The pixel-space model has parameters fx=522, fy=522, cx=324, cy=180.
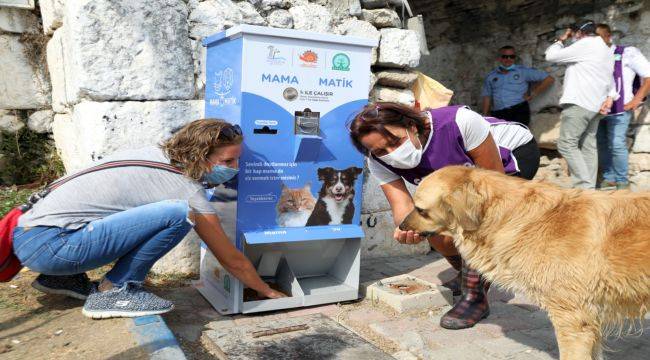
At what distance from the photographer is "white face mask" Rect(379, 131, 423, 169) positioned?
10.2ft

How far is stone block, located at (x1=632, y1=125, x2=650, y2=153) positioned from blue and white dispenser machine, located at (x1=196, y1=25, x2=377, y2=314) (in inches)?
192

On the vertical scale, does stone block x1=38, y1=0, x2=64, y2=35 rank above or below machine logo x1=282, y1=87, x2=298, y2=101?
above

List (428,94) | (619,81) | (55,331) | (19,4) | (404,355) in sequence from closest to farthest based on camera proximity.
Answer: (55,331) → (404,355) → (19,4) → (428,94) → (619,81)

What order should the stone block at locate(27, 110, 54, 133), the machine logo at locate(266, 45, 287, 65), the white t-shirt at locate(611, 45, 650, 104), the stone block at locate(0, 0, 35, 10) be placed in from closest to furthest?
the machine logo at locate(266, 45, 287, 65) → the stone block at locate(0, 0, 35, 10) → the stone block at locate(27, 110, 54, 133) → the white t-shirt at locate(611, 45, 650, 104)

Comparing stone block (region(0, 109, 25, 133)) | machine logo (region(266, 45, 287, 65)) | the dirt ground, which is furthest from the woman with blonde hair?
stone block (region(0, 109, 25, 133))

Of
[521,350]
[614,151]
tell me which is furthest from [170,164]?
[614,151]

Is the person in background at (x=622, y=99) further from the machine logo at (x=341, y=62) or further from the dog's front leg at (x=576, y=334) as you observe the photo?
the dog's front leg at (x=576, y=334)

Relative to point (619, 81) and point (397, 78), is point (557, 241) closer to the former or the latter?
point (397, 78)

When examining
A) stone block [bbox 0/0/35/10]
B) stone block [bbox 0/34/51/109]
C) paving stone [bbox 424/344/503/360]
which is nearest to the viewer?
paving stone [bbox 424/344/503/360]

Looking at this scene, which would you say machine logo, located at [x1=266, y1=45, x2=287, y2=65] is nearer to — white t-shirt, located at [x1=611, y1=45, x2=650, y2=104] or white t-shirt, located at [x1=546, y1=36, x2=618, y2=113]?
white t-shirt, located at [x1=546, y1=36, x2=618, y2=113]

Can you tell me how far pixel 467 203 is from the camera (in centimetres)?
265

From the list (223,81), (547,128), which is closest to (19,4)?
(223,81)

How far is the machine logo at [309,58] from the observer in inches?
137

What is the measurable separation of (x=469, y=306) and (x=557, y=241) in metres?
1.19
